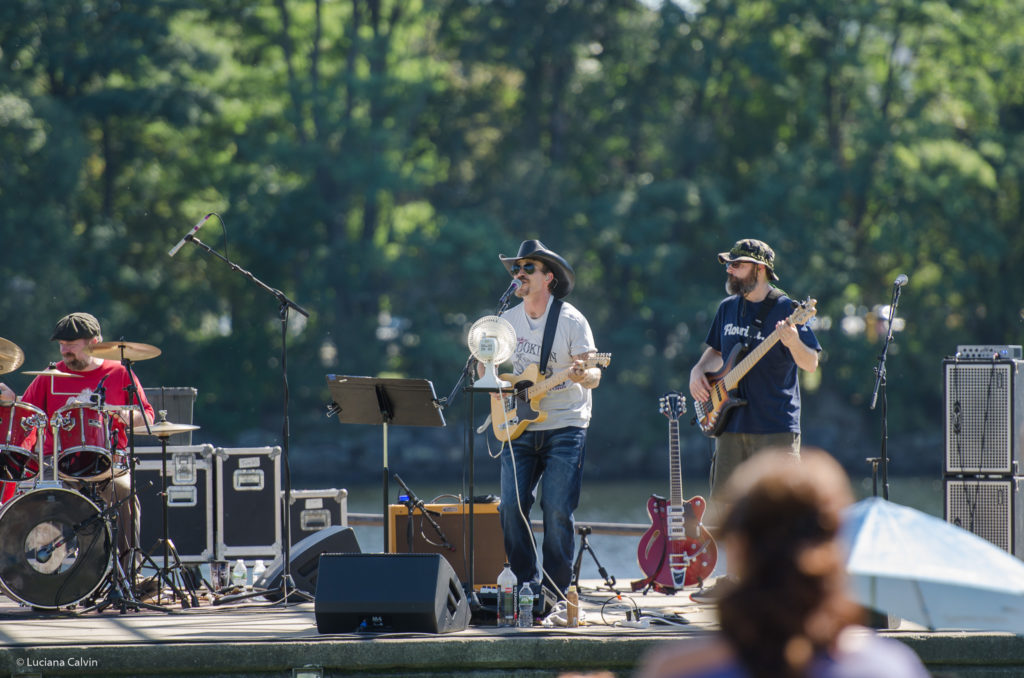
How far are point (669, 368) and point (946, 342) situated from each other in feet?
26.8

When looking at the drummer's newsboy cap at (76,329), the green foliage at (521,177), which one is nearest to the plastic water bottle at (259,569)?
the drummer's newsboy cap at (76,329)

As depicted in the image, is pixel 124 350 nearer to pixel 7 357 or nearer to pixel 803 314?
pixel 7 357

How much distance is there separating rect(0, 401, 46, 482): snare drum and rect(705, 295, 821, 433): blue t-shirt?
12.6ft

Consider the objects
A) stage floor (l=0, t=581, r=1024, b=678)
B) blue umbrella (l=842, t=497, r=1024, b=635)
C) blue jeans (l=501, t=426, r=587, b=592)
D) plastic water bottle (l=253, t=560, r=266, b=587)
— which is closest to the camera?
blue umbrella (l=842, t=497, r=1024, b=635)

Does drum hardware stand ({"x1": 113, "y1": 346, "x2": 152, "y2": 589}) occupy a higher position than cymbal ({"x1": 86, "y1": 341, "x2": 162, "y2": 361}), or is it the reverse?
cymbal ({"x1": 86, "y1": 341, "x2": 162, "y2": 361})

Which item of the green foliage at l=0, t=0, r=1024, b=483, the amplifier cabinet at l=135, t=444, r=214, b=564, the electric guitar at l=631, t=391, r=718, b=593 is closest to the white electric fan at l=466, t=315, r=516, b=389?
the electric guitar at l=631, t=391, r=718, b=593

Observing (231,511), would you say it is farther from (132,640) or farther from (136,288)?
(136,288)

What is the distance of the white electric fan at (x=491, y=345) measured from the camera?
22.0 feet

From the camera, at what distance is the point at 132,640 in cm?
612

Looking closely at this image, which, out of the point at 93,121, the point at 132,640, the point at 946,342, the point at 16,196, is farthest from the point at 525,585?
the point at 946,342

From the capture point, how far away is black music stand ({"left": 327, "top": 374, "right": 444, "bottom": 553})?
6992 millimetres

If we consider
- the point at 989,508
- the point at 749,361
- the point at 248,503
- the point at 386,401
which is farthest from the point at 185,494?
the point at 989,508

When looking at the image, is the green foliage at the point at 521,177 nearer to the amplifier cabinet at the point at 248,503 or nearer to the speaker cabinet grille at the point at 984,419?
the amplifier cabinet at the point at 248,503

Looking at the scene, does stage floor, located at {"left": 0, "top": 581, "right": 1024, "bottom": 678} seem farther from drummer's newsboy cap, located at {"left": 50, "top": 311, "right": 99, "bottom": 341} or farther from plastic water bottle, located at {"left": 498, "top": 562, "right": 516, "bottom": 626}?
drummer's newsboy cap, located at {"left": 50, "top": 311, "right": 99, "bottom": 341}
